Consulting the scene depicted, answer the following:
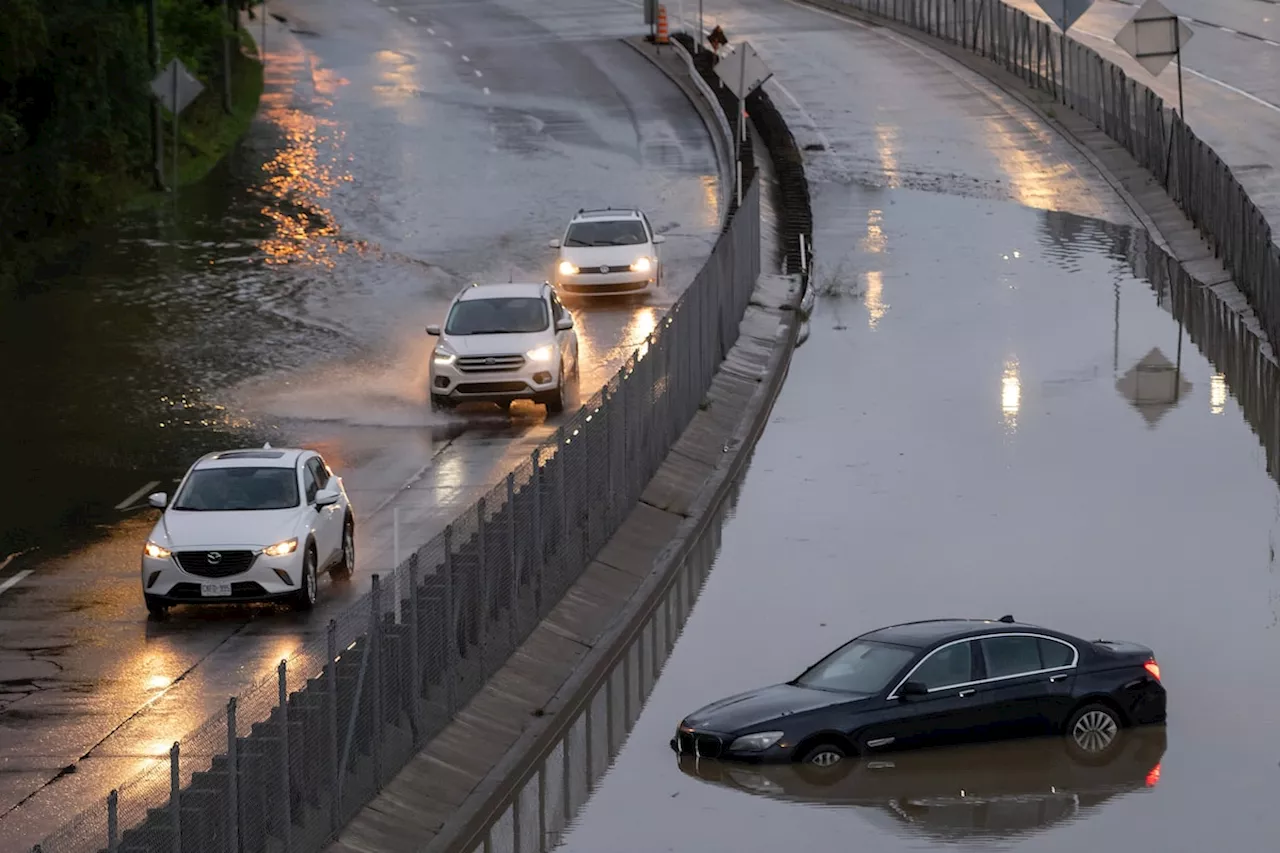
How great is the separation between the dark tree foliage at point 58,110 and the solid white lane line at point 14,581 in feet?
25.9

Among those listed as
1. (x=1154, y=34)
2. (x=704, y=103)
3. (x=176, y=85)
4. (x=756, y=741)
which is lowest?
(x=704, y=103)

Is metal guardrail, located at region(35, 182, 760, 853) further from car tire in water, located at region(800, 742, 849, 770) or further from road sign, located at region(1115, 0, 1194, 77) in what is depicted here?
road sign, located at region(1115, 0, 1194, 77)

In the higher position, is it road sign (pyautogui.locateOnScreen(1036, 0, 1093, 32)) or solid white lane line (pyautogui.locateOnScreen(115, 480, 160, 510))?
road sign (pyautogui.locateOnScreen(1036, 0, 1093, 32))

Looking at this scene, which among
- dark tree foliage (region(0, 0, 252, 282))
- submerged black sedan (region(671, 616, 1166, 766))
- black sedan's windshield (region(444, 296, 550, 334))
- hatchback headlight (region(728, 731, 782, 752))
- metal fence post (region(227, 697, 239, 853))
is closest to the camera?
metal fence post (region(227, 697, 239, 853))

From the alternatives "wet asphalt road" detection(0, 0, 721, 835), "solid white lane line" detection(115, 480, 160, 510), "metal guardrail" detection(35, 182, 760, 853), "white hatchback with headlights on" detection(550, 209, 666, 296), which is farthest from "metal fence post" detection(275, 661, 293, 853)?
"white hatchback with headlights on" detection(550, 209, 666, 296)

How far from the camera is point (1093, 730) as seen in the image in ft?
69.3

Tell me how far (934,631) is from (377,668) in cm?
513

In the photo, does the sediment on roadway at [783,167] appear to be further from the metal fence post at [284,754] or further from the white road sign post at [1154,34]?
the metal fence post at [284,754]

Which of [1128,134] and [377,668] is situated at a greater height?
[377,668]

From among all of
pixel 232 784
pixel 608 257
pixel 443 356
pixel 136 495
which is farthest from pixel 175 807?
pixel 608 257

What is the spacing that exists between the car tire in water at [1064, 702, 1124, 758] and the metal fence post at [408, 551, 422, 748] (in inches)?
220

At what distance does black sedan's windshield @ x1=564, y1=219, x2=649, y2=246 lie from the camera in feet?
146

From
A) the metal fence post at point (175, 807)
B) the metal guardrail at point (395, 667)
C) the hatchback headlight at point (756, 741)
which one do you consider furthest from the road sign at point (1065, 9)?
the metal fence post at point (175, 807)

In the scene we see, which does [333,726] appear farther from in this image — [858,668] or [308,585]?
[308,585]
